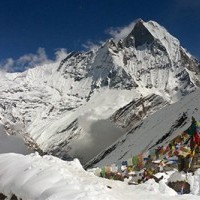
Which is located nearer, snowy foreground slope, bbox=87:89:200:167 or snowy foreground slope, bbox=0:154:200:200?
snowy foreground slope, bbox=0:154:200:200

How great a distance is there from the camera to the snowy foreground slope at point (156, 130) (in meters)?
144

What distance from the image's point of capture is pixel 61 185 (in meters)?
19.8

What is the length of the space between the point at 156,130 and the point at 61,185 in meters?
145

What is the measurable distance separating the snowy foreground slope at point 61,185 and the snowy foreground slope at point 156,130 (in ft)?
367

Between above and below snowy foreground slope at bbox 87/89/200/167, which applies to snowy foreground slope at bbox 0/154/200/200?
below

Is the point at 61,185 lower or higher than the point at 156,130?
lower

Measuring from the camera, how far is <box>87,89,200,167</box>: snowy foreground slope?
144m

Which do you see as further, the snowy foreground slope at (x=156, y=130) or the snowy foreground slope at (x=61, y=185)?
the snowy foreground slope at (x=156, y=130)

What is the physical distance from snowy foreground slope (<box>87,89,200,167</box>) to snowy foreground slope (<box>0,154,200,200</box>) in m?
112

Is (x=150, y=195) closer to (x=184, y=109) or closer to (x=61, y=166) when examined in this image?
(x=61, y=166)

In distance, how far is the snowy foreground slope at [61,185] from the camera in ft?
62.4

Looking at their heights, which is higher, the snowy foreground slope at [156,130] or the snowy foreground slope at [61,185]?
the snowy foreground slope at [156,130]

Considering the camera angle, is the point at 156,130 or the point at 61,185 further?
the point at 156,130

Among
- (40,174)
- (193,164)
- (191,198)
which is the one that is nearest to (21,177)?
(40,174)
